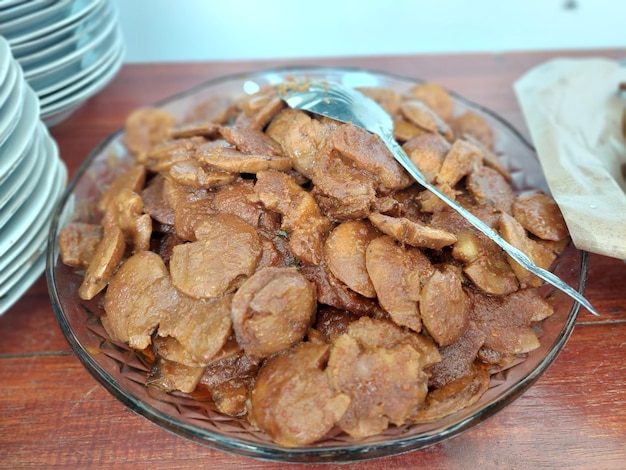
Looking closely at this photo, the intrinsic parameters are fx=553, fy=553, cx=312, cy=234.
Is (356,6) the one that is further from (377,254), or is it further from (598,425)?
(598,425)

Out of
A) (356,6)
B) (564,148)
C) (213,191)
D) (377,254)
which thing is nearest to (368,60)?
(356,6)

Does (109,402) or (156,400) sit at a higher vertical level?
(156,400)

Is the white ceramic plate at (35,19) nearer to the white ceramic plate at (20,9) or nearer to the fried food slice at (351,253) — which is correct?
the white ceramic plate at (20,9)

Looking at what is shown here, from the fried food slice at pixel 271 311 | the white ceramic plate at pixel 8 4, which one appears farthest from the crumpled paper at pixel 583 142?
the white ceramic plate at pixel 8 4

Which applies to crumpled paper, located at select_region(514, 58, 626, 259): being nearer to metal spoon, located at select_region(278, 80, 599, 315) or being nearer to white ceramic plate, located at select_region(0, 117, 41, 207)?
metal spoon, located at select_region(278, 80, 599, 315)

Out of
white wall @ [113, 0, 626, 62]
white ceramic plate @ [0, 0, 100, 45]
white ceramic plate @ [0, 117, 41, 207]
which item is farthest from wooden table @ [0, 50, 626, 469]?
white wall @ [113, 0, 626, 62]

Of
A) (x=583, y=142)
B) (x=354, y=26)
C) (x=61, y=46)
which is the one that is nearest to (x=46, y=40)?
(x=61, y=46)
